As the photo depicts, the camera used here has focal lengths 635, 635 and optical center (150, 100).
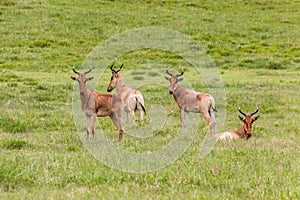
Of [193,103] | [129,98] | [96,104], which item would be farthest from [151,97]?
[96,104]

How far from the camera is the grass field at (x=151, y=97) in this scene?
26.2 feet

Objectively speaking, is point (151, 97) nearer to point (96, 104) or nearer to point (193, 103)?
point (193, 103)

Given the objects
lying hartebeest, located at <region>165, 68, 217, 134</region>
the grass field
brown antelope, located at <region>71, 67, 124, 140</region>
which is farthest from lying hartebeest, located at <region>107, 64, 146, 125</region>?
brown antelope, located at <region>71, 67, 124, 140</region>

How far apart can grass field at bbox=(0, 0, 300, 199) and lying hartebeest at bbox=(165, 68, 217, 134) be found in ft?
1.16

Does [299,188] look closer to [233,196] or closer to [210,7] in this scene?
[233,196]

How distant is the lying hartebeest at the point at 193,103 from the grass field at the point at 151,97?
14.0 inches

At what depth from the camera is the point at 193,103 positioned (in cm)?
1611

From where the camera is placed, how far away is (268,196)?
7.16 metres

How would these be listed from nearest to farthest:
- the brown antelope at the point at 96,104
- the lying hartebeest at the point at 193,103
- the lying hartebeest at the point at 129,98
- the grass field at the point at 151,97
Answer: the grass field at the point at 151,97
the brown antelope at the point at 96,104
the lying hartebeest at the point at 193,103
the lying hartebeest at the point at 129,98

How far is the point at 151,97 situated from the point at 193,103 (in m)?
4.75

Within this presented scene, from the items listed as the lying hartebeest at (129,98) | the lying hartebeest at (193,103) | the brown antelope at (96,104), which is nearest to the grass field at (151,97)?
the lying hartebeest at (193,103)

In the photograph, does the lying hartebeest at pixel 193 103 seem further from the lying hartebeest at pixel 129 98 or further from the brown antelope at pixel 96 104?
the brown antelope at pixel 96 104

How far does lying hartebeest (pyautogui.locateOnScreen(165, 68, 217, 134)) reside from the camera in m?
15.7

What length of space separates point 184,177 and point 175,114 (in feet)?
32.3
